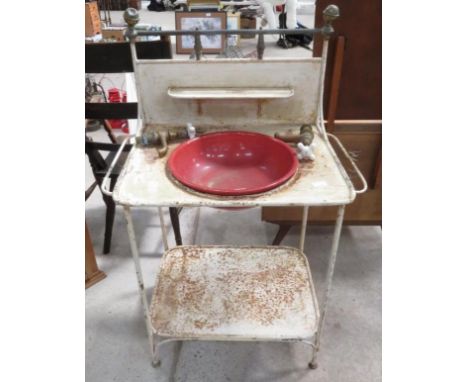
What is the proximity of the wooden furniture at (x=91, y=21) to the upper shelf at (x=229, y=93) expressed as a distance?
3133 mm

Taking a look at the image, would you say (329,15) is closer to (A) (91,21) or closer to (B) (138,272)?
(B) (138,272)

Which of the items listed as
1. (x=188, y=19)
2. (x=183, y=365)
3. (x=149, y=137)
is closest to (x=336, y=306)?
(x=183, y=365)

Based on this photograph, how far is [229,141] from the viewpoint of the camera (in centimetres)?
118

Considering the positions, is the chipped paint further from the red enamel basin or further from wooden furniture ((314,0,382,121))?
wooden furniture ((314,0,382,121))

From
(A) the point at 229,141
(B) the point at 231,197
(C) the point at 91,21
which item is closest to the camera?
(B) the point at 231,197

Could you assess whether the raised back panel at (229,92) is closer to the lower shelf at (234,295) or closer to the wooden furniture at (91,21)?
the lower shelf at (234,295)

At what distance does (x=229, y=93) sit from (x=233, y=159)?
0.21 metres

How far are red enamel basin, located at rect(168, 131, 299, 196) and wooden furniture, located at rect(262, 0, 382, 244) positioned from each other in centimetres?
53

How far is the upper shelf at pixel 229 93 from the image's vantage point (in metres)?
1.14

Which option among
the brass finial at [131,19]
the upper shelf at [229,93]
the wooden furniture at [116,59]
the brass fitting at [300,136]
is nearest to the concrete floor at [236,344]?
the wooden furniture at [116,59]

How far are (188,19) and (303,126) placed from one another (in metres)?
0.95

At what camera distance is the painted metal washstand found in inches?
40.8

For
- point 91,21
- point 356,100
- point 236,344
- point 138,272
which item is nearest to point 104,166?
point 138,272

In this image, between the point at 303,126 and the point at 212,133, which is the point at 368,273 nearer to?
the point at 303,126
